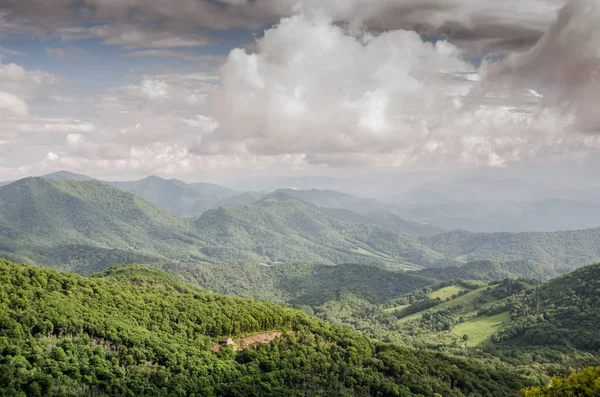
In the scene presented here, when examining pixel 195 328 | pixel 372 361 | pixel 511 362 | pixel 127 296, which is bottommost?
pixel 511 362

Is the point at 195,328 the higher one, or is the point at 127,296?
the point at 127,296

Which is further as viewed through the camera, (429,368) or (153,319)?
(429,368)

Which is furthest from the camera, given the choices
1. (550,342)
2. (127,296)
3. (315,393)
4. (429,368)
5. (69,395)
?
(550,342)

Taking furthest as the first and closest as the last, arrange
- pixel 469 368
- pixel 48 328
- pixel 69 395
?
pixel 469 368 → pixel 48 328 → pixel 69 395

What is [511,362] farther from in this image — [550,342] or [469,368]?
[469,368]

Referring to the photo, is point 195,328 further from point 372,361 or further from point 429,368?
point 429,368

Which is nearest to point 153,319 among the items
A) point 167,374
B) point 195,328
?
point 195,328
